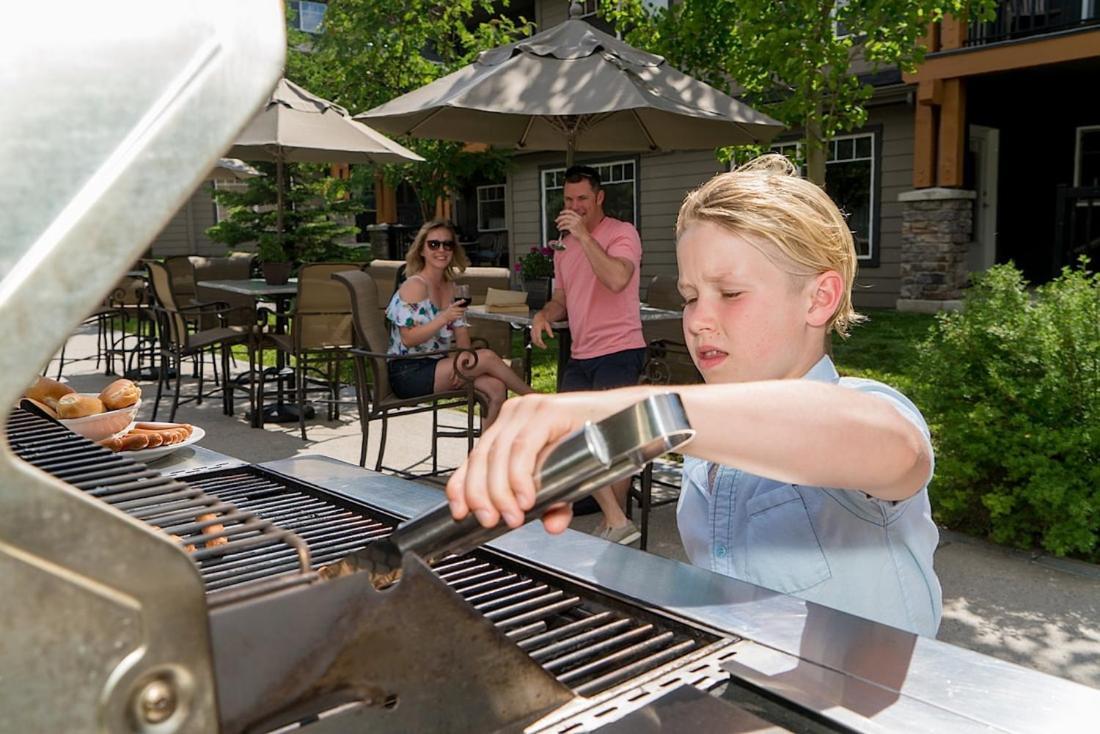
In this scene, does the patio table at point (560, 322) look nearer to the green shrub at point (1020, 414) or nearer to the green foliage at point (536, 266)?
the green foliage at point (536, 266)

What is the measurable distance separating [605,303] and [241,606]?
4.99 m

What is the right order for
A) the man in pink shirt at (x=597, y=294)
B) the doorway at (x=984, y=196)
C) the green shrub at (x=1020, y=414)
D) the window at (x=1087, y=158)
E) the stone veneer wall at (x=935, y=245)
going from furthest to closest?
the doorway at (x=984, y=196), the window at (x=1087, y=158), the stone veneer wall at (x=935, y=245), the man in pink shirt at (x=597, y=294), the green shrub at (x=1020, y=414)

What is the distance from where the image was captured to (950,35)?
43.4ft

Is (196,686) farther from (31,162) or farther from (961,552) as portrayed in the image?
(961,552)

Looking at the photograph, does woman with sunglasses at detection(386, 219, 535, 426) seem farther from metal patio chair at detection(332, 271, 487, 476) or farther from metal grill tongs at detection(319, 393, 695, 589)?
metal grill tongs at detection(319, 393, 695, 589)

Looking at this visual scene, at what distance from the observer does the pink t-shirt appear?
18.3ft


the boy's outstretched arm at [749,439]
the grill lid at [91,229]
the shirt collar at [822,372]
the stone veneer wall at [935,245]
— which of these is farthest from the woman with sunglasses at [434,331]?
the stone veneer wall at [935,245]

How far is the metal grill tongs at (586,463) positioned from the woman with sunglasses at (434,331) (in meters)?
4.71

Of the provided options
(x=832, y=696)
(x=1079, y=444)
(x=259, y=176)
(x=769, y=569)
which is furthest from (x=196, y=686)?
(x=259, y=176)

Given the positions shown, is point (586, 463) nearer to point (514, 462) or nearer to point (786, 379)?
point (514, 462)

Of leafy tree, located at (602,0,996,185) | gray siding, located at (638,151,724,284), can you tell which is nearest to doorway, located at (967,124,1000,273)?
gray siding, located at (638,151,724,284)

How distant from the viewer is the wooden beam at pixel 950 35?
13.2 metres

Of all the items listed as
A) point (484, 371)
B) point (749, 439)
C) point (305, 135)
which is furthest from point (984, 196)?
point (749, 439)

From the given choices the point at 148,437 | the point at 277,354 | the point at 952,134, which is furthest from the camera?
the point at 952,134
